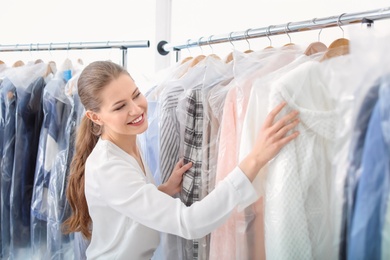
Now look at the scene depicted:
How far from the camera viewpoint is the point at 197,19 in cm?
212

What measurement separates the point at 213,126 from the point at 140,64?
1342mm

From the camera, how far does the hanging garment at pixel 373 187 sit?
0.70 meters

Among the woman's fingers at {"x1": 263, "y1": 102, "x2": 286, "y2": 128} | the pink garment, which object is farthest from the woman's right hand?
the pink garment

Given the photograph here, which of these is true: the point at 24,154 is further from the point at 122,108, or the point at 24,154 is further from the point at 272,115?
the point at 272,115

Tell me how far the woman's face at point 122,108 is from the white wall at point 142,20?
1.23 ft

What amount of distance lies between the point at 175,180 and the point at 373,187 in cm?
61

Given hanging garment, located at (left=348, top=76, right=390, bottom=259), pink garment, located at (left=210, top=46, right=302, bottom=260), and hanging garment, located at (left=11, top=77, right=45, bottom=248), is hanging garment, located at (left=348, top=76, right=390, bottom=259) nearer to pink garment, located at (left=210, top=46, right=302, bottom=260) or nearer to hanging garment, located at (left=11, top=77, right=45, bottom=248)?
pink garment, located at (left=210, top=46, right=302, bottom=260)

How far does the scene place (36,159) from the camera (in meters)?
1.67

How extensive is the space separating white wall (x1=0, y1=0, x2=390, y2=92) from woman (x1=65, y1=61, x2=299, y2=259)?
1.22 ft

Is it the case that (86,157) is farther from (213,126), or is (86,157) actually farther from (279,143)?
(279,143)

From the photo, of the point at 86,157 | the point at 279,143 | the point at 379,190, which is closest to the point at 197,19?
the point at 86,157

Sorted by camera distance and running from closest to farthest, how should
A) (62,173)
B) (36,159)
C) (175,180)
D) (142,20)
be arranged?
(175,180) < (62,173) < (36,159) < (142,20)

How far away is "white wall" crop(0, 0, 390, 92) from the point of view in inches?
61.3

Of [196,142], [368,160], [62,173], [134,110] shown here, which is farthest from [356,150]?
[62,173]
